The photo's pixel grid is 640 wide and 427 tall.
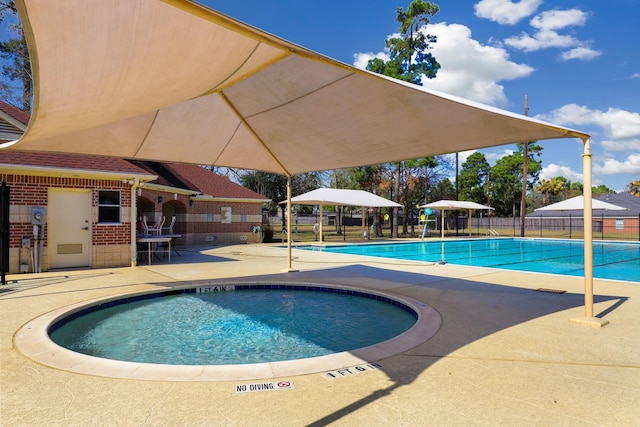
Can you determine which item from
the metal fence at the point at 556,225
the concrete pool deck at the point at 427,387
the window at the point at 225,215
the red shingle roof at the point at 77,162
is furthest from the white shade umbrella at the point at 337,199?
the concrete pool deck at the point at 427,387

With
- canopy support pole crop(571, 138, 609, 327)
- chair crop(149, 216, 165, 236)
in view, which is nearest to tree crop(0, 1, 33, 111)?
chair crop(149, 216, 165, 236)

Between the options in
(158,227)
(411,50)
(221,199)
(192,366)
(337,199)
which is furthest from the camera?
(411,50)

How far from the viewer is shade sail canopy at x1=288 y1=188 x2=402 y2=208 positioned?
2139 centimetres

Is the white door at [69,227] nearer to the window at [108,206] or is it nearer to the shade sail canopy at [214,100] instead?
the window at [108,206]

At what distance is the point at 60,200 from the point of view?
10320mm

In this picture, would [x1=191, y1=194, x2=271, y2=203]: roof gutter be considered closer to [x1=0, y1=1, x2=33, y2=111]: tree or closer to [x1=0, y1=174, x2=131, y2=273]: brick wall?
[x1=0, y1=174, x2=131, y2=273]: brick wall

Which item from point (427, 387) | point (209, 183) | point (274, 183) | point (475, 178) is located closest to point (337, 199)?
point (209, 183)

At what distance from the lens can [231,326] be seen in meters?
5.89

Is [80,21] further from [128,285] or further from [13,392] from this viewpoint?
[128,285]

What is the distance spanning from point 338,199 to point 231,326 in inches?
654

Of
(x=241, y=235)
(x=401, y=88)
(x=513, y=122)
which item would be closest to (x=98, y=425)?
(x=401, y=88)

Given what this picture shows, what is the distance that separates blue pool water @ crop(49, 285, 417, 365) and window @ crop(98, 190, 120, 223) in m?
4.87

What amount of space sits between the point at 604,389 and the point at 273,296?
19.6 ft

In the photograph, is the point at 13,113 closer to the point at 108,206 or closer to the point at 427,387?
the point at 108,206
